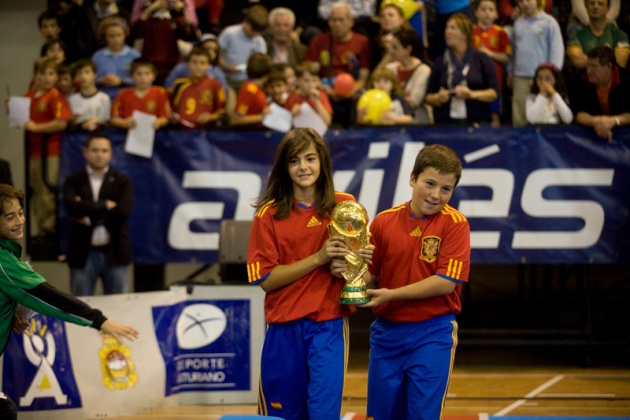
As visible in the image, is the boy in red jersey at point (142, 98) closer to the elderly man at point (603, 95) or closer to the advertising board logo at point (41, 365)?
the advertising board logo at point (41, 365)

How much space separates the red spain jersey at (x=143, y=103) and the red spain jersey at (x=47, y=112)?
0.54 metres

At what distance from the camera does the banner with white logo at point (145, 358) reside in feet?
26.3

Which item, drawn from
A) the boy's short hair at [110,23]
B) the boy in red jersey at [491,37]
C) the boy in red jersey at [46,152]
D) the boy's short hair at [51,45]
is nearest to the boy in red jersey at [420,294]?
the boy in red jersey at [46,152]

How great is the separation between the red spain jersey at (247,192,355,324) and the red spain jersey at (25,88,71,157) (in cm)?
562

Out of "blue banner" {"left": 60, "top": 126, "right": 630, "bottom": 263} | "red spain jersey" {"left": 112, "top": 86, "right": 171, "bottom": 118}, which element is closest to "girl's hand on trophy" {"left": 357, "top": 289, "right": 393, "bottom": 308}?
"blue banner" {"left": 60, "top": 126, "right": 630, "bottom": 263}

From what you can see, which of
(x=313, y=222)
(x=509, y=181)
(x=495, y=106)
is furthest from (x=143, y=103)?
(x=313, y=222)

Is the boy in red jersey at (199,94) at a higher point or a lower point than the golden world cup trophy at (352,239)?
higher

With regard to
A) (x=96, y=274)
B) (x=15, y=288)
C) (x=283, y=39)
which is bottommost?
(x=96, y=274)

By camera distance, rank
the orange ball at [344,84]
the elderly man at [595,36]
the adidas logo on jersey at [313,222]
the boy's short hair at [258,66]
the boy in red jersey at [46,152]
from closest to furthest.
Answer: the adidas logo on jersey at [313,222] < the boy in red jersey at [46,152] < the boy's short hair at [258,66] < the orange ball at [344,84] < the elderly man at [595,36]

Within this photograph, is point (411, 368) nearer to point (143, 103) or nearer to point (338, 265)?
point (338, 265)

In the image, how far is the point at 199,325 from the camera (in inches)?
341

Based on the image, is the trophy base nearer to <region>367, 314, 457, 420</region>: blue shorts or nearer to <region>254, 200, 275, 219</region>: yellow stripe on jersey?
<region>367, 314, 457, 420</region>: blue shorts

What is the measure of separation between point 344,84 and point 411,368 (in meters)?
5.97

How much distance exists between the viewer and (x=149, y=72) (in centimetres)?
1053
